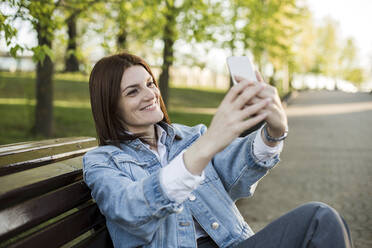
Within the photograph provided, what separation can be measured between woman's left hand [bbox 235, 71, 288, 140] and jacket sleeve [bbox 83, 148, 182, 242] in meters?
0.52

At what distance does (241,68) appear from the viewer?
1637 mm

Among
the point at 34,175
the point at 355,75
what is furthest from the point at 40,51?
the point at 355,75

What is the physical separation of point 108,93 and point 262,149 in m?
0.88

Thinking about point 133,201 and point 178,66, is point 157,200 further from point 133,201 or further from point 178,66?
point 178,66

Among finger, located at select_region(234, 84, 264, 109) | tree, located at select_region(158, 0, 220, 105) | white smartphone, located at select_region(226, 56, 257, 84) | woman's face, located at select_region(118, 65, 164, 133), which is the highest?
tree, located at select_region(158, 0, 220, 105)

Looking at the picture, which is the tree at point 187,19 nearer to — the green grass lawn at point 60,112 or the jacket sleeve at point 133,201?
the green grass lawn at point 60,112

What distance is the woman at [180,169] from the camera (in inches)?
59.8

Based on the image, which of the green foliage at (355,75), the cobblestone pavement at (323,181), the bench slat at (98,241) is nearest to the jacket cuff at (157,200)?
the bench slat at (98,241)

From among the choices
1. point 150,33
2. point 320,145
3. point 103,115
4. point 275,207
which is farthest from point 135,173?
point 320,145

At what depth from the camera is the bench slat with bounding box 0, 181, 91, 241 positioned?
4.75ft

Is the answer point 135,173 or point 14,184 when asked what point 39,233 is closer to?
point 14,184

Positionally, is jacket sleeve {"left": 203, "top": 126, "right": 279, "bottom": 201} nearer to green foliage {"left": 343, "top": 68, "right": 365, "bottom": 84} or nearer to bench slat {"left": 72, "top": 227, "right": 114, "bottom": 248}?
bench slat {"left": 72, "top": 227, "right": 114, "bottom": 248}

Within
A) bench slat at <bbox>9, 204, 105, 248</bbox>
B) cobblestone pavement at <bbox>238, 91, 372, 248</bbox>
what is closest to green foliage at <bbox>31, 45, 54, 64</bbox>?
bench slat at <bbox>9, 204, 105, 248</bbox>

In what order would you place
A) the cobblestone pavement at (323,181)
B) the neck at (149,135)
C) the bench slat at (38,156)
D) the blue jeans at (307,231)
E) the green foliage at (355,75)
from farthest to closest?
the green foliage at (355,75), the cobblestone pavement at (323,181), the neck at (149,135), the bench slat at (38,156), the blue jeans at (307,231)
